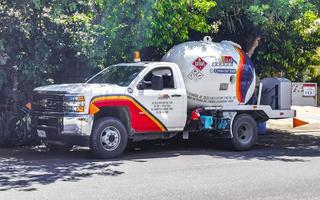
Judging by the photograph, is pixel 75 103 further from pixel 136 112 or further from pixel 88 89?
pixel 136 112

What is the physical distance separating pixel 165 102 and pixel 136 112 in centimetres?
75

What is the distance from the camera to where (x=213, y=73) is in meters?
12.6

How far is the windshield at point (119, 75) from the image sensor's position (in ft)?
38.4

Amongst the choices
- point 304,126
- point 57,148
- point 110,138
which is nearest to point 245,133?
point 110,138

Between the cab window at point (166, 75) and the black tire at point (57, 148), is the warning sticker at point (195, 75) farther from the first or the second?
the black tire at point (57, 148)

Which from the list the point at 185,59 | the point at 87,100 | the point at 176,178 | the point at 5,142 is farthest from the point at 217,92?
the point at 5,142

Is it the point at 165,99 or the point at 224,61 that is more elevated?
the point at 224,61

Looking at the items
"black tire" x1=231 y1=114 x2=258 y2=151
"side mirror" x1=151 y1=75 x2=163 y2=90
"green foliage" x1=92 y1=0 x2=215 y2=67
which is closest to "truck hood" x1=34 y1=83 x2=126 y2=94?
"side mirror" x1=151 y1=75 x2=163 y2=90

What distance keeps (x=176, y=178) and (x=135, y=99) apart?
2.82 m

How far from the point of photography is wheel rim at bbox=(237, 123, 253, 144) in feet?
42.4

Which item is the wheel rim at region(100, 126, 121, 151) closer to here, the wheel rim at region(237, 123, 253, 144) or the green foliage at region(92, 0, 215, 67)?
the green foliage at region(92, 0, 215, 67)

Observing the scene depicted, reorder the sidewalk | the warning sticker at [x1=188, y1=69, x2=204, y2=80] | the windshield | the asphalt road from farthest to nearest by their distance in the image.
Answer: the sidewalk < the warning sticker at [x1=188, y1=69, x2=204, y2=80] < the windshield < the asphalt road

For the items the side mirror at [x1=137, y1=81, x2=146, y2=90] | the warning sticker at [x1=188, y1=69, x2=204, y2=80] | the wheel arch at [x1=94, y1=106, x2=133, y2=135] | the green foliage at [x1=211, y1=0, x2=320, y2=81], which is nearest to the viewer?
the wheel arch at [x1=94, y1=106, x2=133, y2=135]

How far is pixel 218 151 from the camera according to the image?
12.6 meters
